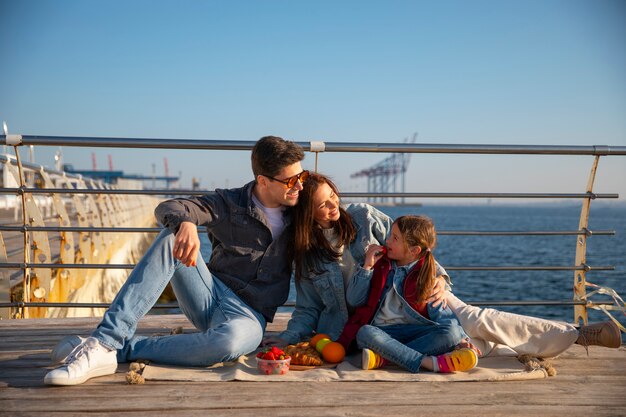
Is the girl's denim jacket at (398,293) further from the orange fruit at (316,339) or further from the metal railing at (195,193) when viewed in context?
the metal railing at (195,193)

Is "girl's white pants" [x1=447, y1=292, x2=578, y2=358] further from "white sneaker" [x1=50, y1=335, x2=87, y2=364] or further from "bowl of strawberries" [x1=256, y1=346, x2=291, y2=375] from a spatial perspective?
"white sneaker" [x1=50, y1=335, x2=87, y2=364]

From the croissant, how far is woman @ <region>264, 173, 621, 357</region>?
17cm

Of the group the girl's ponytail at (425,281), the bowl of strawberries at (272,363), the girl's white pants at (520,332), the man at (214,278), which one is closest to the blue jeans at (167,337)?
the man at (214,278)

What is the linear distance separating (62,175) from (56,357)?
3.69 meters

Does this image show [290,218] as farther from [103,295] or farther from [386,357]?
[103,295]

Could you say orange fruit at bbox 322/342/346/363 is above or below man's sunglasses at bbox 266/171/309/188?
below

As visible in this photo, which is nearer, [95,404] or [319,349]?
[95,404]

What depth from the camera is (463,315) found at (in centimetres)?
240

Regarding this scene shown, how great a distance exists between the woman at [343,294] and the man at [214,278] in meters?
0.10

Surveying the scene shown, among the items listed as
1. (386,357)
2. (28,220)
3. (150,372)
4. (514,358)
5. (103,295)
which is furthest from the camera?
(103,295)

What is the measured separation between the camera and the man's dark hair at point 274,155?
2381mm

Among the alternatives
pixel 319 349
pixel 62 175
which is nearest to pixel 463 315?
pixel 319 349

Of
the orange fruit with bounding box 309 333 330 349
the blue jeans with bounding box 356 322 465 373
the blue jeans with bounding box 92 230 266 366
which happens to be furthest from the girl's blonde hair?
the blue jeans with bounding box 92 230 266 366

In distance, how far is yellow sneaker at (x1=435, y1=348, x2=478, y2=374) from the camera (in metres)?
2.16
